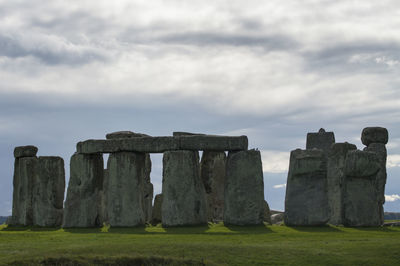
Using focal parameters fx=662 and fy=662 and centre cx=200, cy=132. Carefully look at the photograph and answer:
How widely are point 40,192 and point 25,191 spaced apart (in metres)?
1.58

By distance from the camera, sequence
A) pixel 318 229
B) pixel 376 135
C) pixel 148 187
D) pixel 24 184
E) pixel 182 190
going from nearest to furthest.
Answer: pixel 318 229, pixel 182 190, pixel 376 135, pixel 24 184, pixel 148 187

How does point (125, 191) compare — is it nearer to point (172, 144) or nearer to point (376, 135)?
point (172, 144)

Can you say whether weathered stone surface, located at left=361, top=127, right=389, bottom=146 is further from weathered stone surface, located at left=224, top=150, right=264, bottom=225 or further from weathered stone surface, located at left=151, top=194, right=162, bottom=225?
weathered stone surface, located at left=151, top=194, right=162, bottom=225

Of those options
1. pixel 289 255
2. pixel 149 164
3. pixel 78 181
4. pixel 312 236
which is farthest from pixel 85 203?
pixel 289 255

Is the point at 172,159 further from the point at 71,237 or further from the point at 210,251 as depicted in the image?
the point at 210,251

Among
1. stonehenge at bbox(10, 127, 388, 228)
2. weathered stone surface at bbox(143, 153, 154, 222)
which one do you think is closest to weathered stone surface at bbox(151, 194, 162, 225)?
weathered stone surface at bbox(143, 153, 154, 222)

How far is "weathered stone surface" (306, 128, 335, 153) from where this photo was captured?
3400 centimetres

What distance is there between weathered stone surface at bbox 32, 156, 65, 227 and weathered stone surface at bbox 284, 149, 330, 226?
10.3 meters

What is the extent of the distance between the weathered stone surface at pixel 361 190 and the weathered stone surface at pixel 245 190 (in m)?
3.27

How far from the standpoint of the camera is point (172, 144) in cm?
2592

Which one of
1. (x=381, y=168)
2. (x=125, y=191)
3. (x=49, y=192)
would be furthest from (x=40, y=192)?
(x=381, y=168)

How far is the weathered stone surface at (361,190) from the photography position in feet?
80.9

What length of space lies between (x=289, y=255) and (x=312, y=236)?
4.05 m

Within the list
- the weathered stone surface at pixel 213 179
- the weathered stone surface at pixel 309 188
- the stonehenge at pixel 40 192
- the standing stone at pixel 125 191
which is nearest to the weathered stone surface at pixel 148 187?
the weathered stone surface at pixel 213 179
